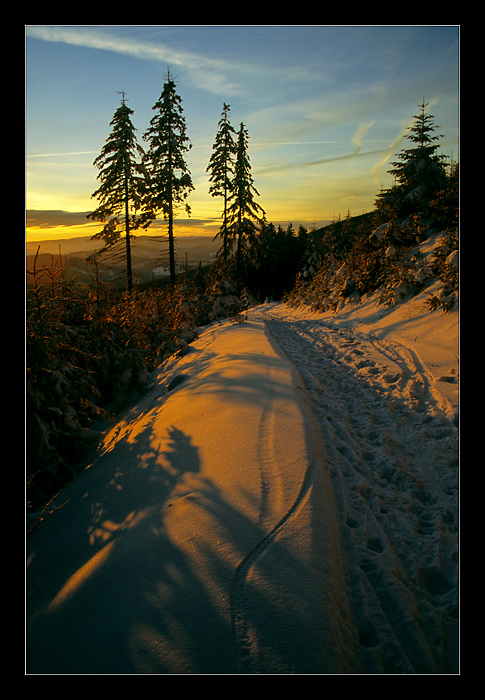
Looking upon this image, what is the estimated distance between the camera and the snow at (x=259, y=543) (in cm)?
203

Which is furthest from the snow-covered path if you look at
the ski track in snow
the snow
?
the ski track in snow


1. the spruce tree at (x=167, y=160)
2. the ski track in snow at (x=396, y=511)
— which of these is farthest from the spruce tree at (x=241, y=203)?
the ski track in snow at (x=396, y=511)

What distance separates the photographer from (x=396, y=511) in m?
3.34

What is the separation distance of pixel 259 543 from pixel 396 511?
5.27ft

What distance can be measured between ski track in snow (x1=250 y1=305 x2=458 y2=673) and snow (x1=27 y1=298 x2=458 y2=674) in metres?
0.02

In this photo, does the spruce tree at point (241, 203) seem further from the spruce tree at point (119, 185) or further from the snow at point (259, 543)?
the snow at point (259, 543)

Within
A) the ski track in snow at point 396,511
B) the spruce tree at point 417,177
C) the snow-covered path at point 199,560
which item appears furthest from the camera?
the spruce tree at point 417,177

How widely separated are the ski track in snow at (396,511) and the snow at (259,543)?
0.02m

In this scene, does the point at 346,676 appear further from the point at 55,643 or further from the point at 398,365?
the point at 398,365

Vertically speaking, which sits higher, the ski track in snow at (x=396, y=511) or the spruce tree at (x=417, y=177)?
the spruce tree at (x=417, y=177)

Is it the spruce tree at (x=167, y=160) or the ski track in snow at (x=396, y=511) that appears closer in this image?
the ski track in snow at (x=396, y=511)

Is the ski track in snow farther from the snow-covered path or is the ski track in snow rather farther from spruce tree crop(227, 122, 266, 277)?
spruce tree crop(227, 122, 266, 277)

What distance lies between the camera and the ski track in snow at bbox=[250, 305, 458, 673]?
220cm

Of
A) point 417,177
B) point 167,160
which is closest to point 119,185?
point 167,160
